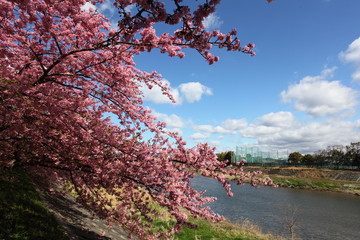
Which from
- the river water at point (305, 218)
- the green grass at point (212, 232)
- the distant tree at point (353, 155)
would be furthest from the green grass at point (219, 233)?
the distant tree at point (353, 155)

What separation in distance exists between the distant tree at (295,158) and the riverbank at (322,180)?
3251cm

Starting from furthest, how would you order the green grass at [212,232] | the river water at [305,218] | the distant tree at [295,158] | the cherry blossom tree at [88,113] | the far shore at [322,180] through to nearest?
the distant tree at [295,158]
the far shore at [322,180]
the river water at [305,218]
the green grass at [212,232]
the cherry blossom tree at [88,113]

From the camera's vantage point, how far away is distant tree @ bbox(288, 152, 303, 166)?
11438cm

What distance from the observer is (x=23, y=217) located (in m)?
6.17

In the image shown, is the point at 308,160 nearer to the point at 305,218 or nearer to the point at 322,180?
the point at 322,180

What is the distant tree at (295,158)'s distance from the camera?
114 meters

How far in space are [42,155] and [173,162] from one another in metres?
3.73

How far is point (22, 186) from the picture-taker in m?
8.46

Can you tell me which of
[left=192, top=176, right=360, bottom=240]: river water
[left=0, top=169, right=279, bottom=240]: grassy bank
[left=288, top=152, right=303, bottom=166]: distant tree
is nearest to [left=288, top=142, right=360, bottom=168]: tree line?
[left=288, top=152, right=303, bottom=166]: distant tree

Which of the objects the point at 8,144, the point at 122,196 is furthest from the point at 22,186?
the point at 122,196

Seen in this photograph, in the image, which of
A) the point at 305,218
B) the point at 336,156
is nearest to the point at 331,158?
the point at 336,156

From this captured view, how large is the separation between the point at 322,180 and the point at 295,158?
187ft

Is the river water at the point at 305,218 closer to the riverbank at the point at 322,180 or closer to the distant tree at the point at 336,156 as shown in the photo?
the riverbank at the point at 322,180

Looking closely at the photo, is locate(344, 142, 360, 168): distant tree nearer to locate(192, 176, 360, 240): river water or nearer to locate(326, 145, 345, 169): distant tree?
locate(326, 145, 345, 169): distant tree
